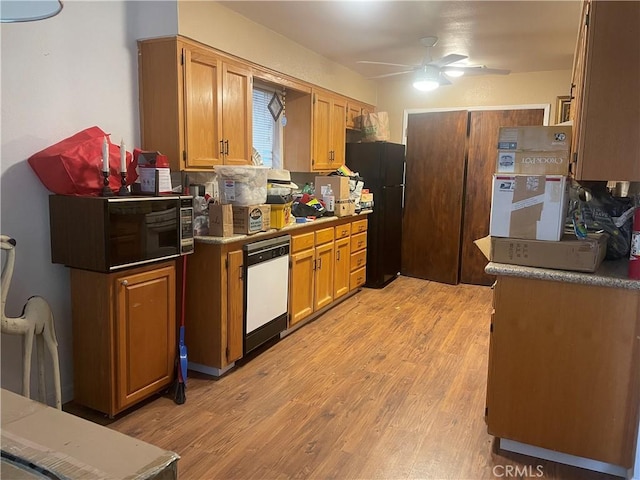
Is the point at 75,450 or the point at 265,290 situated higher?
the point at 75,450

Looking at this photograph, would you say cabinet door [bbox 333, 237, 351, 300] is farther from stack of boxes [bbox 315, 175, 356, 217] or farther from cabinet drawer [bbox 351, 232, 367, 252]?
stack of boxes [bbox 315, 175, 356, 217]

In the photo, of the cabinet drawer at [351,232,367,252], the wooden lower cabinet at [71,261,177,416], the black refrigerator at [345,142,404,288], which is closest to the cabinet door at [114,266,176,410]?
the wooden lower cabinet at [71,261,177,416]

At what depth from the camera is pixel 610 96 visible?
1918 millimetres

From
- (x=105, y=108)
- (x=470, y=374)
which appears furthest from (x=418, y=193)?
(x=105, y=108)

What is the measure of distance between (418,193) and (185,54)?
343 cm

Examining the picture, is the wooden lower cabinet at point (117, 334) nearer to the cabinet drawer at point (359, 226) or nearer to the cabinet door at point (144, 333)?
the cabinet door at point (144, 333)

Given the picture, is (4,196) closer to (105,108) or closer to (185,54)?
(105,108)

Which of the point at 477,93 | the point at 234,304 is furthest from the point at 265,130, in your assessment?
the point at 477,93

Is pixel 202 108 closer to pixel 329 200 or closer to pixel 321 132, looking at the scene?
pixel 329 200

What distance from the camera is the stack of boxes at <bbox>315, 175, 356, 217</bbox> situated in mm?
4387

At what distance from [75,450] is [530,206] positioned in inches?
77.9

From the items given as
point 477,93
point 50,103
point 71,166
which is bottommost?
point 71,166

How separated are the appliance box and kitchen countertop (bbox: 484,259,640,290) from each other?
0.09ft

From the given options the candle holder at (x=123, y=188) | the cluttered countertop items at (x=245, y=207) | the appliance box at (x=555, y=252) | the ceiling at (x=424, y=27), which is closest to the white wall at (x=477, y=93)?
the ceiling at (x=424, y=27)
